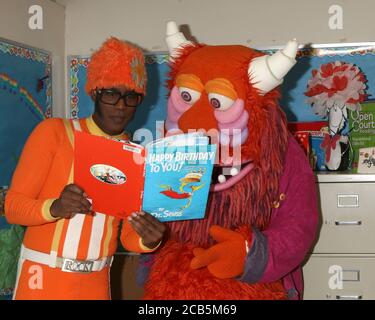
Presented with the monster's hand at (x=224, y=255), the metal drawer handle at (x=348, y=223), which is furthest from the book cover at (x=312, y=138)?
the monster's hand at (x=224, y=255)

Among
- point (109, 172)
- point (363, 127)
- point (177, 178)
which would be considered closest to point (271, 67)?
point (177, 178)

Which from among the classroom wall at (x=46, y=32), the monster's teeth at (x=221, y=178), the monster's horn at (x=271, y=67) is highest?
the classroom wall at (x=46, y=32)

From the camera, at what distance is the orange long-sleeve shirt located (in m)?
1.35

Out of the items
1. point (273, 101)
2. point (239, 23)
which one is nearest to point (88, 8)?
point (239, 23)

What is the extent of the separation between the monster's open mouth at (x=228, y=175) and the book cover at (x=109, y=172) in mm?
268

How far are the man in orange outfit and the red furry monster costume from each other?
0.14 metres

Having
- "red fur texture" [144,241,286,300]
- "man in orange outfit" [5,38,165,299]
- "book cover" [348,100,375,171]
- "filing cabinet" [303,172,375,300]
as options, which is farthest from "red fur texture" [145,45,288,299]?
"book cover" [348,100,375,171]

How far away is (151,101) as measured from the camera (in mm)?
2553

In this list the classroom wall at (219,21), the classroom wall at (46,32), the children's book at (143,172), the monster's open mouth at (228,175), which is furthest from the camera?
the classroom wall at (219,21)

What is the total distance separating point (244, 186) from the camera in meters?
1.45

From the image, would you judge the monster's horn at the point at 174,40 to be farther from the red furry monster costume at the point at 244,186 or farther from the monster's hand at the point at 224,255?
the monster's hand at the point at 224,255

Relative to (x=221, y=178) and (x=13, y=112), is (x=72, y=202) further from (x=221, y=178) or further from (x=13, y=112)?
(x=13, y=112)

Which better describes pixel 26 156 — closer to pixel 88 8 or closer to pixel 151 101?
pixel 151 101

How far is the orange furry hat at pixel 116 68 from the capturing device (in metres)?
1.46
